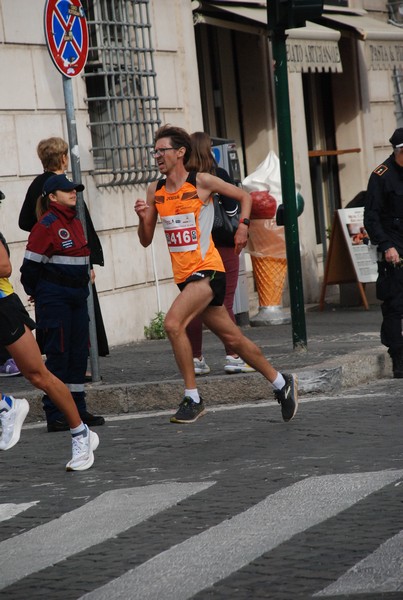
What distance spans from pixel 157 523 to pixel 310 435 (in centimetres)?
203

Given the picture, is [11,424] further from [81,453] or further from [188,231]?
[188,231]

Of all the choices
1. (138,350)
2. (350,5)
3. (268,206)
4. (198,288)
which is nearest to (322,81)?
(350,5)

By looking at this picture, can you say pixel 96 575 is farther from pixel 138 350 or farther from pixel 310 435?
pixel 138 350

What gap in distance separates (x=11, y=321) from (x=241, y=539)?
238 cm

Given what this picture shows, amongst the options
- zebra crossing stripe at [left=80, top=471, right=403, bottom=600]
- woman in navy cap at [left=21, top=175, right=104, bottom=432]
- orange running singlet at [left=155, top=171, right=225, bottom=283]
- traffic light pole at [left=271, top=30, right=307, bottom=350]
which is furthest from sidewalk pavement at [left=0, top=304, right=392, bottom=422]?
zebra crossing stripe at [left=80, top=471, right=403, bottom=600]

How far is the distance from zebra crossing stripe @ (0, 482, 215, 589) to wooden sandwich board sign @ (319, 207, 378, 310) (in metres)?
8.85

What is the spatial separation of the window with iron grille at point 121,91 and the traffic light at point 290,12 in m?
3.12

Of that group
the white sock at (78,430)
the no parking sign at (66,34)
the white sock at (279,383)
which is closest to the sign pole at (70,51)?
the no parking sign at (66,34)

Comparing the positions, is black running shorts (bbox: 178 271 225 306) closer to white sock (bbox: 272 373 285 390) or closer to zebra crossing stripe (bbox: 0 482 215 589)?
white sock (bbox: 272 373 285 390)

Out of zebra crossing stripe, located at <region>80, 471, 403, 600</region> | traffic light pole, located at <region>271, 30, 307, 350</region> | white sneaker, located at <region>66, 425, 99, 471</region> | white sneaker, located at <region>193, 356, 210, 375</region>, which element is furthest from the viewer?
traffic light pole, located at <region>271, 30, 307, 350</region>

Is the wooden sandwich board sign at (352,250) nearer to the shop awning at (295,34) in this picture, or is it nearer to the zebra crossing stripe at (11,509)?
the shop awning at (295,34)

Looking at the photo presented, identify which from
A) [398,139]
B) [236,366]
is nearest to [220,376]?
[236,366]

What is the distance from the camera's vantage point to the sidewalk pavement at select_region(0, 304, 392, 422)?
9781 millimetres

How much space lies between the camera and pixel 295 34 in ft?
53.2
